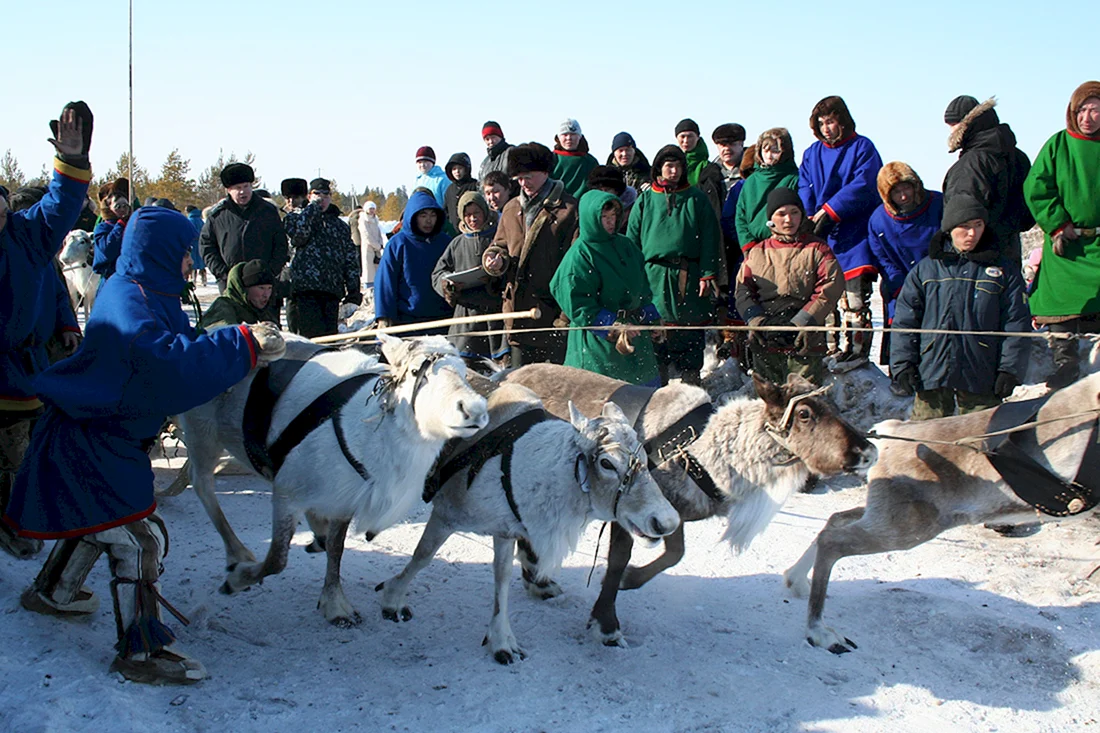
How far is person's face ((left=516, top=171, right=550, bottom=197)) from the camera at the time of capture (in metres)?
7.25

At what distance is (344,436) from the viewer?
414 centimetres

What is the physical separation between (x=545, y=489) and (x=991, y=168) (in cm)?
447

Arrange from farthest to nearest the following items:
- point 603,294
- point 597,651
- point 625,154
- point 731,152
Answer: point 625,154 < point 731,152 < point 603,294 < point 597,651

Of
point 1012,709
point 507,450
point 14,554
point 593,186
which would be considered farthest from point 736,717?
point 593,186

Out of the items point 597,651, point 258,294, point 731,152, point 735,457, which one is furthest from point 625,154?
point 597,651

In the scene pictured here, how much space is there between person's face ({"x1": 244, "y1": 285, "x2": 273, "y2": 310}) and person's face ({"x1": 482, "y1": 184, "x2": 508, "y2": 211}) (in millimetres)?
2806

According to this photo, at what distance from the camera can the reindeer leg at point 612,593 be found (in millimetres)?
4457

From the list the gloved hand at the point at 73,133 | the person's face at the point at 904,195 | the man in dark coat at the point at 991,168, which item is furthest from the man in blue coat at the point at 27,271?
the man in dark coat at the point at 991,168

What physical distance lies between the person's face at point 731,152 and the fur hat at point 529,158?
211cm

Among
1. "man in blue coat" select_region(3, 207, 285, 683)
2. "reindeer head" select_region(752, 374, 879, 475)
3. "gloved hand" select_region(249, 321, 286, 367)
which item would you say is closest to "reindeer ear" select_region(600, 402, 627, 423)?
"reindeer head" select_region(752, 374, 879, 475)

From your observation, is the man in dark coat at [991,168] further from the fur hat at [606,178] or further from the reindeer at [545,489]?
the reindeer at [545,489]

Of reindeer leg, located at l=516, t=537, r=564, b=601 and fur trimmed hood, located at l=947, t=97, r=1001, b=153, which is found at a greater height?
fur trimmed hood, located at l=947, t=97, r=1001, b=153

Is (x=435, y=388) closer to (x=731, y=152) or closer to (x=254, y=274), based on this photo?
(x=254, y=274)

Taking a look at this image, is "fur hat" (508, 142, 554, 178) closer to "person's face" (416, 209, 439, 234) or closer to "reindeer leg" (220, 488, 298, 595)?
"person's face" (416, 209, 439, 234)
